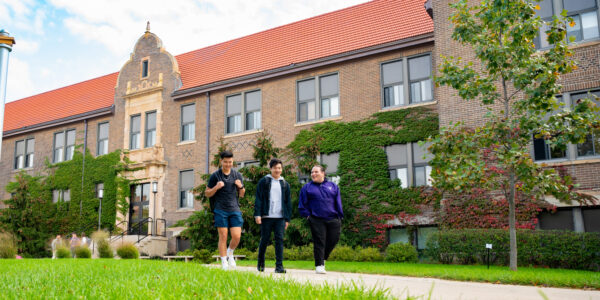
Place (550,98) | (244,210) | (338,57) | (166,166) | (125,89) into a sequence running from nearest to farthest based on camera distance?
(550,98) < (244,210) < (338,57) < (166,166) < (125,89)

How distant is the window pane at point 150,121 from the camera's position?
25.2 m

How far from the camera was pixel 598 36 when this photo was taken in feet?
48.3

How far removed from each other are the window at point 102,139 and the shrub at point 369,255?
643 inches

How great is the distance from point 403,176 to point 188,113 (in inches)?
438

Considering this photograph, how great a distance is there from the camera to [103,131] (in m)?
27.0

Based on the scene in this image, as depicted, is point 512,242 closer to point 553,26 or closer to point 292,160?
point 553,26

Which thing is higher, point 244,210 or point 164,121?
point 164,121

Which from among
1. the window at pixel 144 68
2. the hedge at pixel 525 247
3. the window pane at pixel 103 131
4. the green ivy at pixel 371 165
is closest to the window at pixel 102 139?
the window pane at pixel 103 131

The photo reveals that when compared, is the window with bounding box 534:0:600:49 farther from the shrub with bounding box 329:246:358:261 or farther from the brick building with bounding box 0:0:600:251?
the shrub with bounding box 329:246:358:261

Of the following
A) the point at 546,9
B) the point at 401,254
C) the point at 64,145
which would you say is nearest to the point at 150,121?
the point at 64,145

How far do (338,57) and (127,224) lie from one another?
42.4 ft

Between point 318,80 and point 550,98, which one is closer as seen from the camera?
point 550,98

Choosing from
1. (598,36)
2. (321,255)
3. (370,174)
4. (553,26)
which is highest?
(598,36)

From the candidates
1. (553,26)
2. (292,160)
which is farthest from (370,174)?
(553,26)
